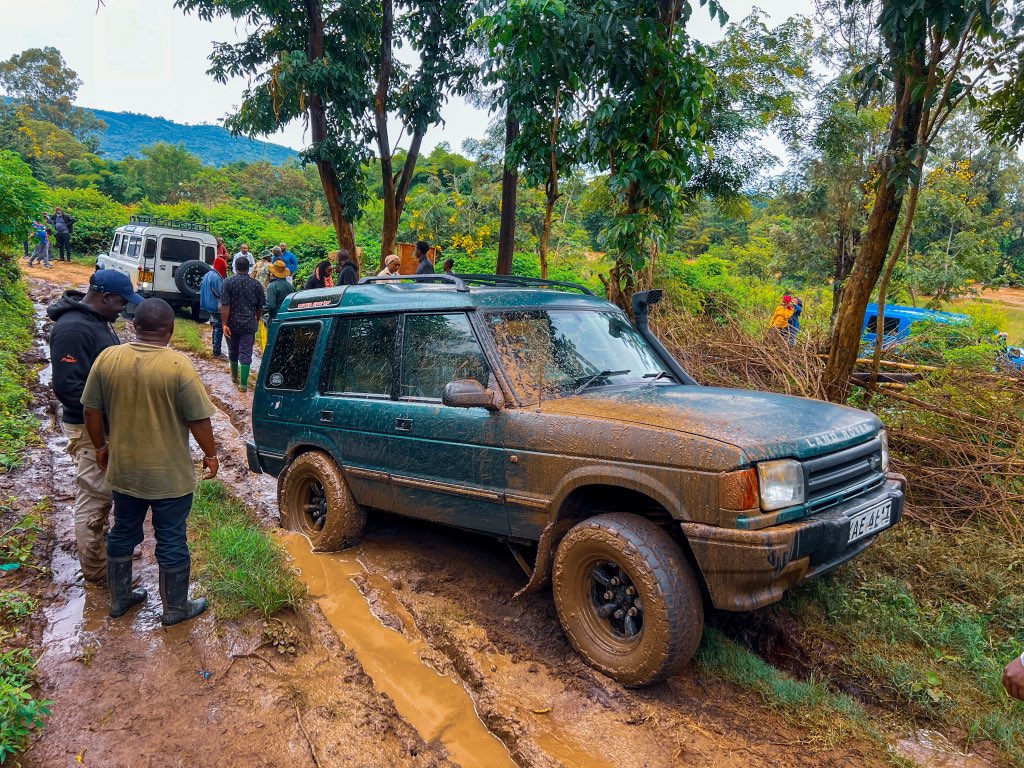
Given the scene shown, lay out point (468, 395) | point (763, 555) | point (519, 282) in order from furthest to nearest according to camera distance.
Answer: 1. point (519, 282)
2. point (468, 395)
3. point (763, 555)

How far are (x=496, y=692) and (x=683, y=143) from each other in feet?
20.9

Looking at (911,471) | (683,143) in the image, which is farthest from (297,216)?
(911,471)

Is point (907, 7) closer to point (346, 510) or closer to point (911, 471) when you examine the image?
point (911, 471)

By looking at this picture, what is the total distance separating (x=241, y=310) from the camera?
926 cm

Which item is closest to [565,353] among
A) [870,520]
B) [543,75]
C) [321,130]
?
[870,520]

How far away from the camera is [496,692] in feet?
10.3

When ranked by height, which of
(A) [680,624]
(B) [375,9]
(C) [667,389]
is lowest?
(A) [680,624]

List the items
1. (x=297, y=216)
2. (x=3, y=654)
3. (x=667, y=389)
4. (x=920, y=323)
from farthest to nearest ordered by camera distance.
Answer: (x=297, y=216)
(x=920, y=323)
(x=667, y=389)
(x=3, y=654)

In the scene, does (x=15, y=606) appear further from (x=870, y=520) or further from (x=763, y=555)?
(x=870, y=520)

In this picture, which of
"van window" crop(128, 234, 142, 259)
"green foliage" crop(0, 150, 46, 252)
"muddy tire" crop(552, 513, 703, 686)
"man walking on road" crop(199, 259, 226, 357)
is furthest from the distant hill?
"muddy tire" crop(552, 513, 703, 686)

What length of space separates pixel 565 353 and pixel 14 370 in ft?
26.4

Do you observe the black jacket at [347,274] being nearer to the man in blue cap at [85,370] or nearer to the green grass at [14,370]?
the green grass at [14,370]

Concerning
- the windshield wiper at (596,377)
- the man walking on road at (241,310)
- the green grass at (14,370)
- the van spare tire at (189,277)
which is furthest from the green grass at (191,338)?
the windshield wiper at (596,377)

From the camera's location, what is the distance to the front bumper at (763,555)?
107 inches
